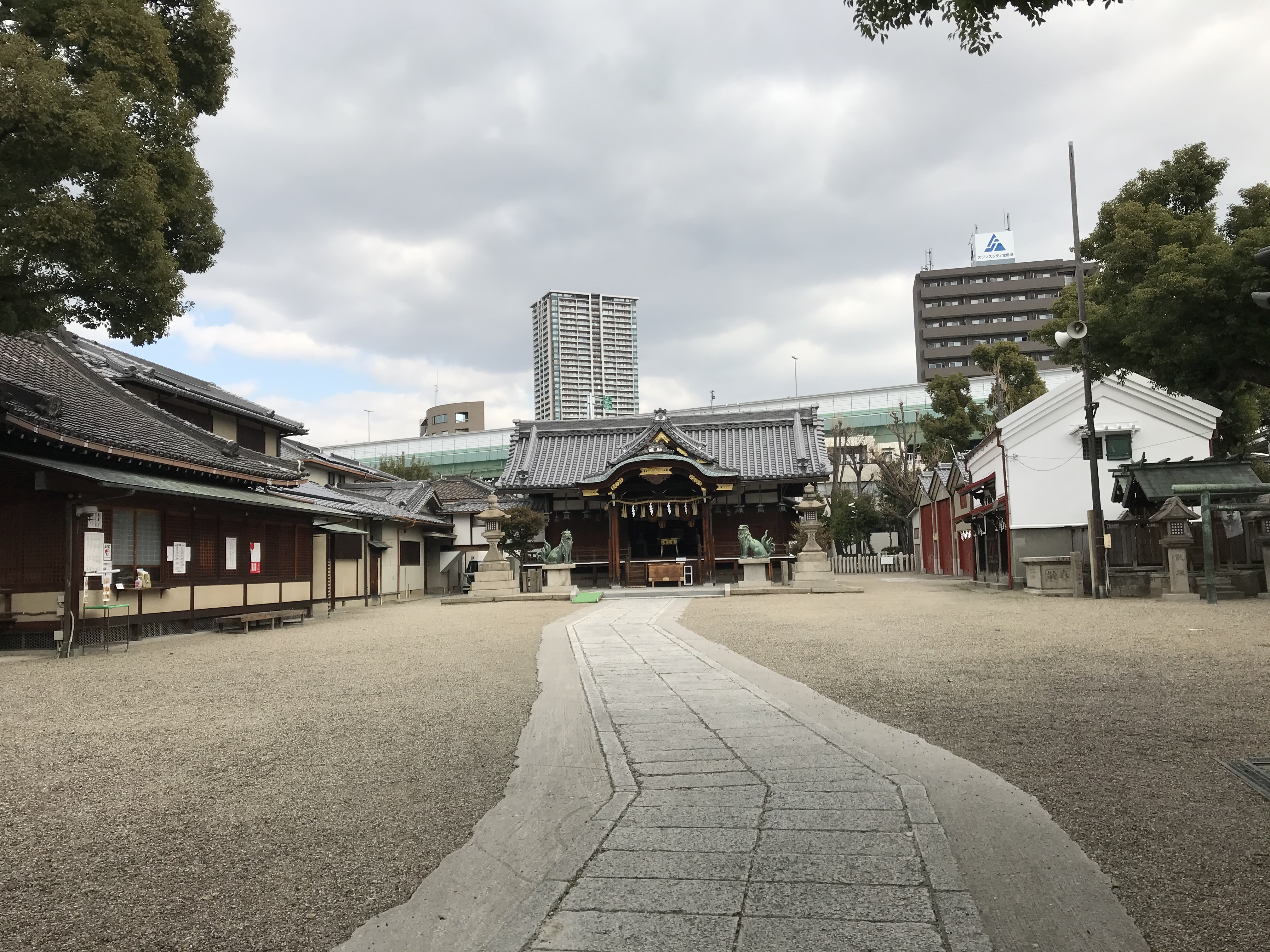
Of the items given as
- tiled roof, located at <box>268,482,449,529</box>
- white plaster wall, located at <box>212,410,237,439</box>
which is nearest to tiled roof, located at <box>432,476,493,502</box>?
tiled roof, located at <box>268,482,449,529</box>

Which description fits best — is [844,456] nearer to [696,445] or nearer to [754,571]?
[696,445]

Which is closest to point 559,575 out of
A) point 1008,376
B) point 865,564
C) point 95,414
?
point 95,414

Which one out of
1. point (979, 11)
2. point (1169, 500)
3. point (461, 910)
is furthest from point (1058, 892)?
point (1169, 500)

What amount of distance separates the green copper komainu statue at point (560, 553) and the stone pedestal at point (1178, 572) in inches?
621

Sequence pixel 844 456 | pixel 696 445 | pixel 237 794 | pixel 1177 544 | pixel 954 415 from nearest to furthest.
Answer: pixel 237 794 < pixel 1177 544 < pixel 696 445 < pixel 954 415 < pixel 844 456

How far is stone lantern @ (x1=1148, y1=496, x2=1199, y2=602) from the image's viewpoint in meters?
17.5

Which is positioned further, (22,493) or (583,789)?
(22,493)

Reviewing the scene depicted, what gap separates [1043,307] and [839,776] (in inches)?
2814

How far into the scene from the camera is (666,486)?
99.2 ft

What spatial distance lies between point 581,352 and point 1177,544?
281 ft

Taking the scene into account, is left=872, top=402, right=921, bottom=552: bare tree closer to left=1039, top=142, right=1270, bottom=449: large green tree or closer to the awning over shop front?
left=1039, top=142, right=1270, bottom=449: large green tree

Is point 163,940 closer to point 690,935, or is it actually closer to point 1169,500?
point 690,935

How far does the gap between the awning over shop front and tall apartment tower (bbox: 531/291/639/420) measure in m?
79.2

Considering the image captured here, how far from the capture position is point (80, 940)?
10.3 feet
